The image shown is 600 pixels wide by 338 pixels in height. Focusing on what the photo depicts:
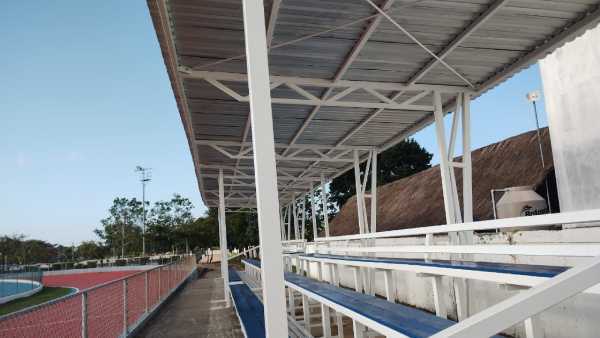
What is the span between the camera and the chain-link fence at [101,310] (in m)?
5.12

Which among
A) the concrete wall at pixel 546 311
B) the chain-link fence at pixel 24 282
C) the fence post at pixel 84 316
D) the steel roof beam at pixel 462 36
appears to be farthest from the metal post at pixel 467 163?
the chain-link fence at pixel 24 282

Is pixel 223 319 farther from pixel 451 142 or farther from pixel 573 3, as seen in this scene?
pixel 573 3

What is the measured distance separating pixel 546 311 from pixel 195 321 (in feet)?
20.7

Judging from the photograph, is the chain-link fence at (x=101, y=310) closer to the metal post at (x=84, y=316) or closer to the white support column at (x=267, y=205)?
the metal post at (x=84, y=316)

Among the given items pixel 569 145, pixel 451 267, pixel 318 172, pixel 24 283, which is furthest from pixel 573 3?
pixel 24 283

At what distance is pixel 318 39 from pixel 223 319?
590 centimetres

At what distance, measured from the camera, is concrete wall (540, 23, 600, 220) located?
8547 millimetres

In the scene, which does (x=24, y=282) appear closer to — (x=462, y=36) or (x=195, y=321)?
(x=195, y=321)

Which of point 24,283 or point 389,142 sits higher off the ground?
point 389,142

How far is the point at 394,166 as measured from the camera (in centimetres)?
4425

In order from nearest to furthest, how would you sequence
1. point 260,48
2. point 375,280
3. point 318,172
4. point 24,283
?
point 260,48
point 375,280
point 318,172
point 24,283

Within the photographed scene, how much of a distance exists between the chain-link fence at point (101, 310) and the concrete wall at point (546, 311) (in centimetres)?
455

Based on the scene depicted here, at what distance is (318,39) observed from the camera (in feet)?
18.1

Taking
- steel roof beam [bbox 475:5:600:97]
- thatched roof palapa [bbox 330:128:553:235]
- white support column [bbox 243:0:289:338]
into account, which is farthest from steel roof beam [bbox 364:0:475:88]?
thatched roof palapa [bbox 330:128:553:235]
